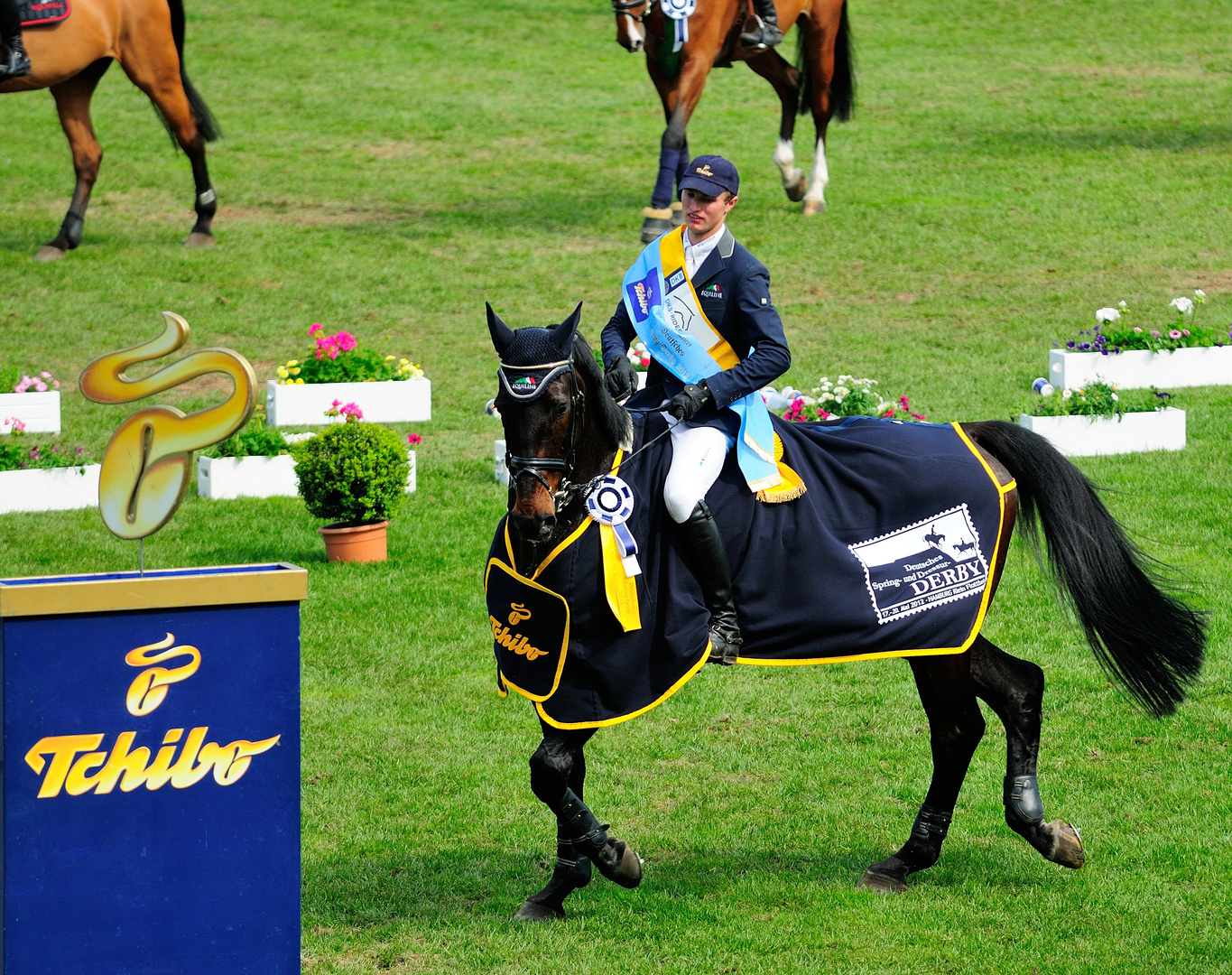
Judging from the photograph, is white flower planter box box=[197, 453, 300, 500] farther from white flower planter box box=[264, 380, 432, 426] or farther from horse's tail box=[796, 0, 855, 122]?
horse's tail box=[796, 0, 855, 122]

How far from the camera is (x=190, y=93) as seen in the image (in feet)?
59.0

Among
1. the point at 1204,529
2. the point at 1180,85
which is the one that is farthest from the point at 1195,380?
the point at 1180,85

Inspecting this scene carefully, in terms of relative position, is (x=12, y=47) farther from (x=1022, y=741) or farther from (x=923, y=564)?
(x=1022, y=741)

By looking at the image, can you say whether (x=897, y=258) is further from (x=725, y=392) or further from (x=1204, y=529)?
(x=725, y=392)

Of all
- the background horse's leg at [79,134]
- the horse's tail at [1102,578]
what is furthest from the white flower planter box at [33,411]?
the horse's tail at [1102,578]

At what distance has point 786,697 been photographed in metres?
8.48

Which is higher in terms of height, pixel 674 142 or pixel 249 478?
pixel 674 142

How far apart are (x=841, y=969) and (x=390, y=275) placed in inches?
540

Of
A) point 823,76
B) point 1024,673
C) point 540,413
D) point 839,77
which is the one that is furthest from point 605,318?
point 540,413

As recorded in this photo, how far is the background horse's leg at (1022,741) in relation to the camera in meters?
6.23

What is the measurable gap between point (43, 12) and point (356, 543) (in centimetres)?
868

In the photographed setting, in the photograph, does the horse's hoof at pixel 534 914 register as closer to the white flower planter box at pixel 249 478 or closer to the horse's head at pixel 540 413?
the horse's head at pixel 540 413

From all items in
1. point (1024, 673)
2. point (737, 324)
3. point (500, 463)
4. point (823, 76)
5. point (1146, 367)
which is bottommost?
point (500, 463)

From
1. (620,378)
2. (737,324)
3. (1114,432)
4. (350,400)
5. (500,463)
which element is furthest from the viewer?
(350,400)
